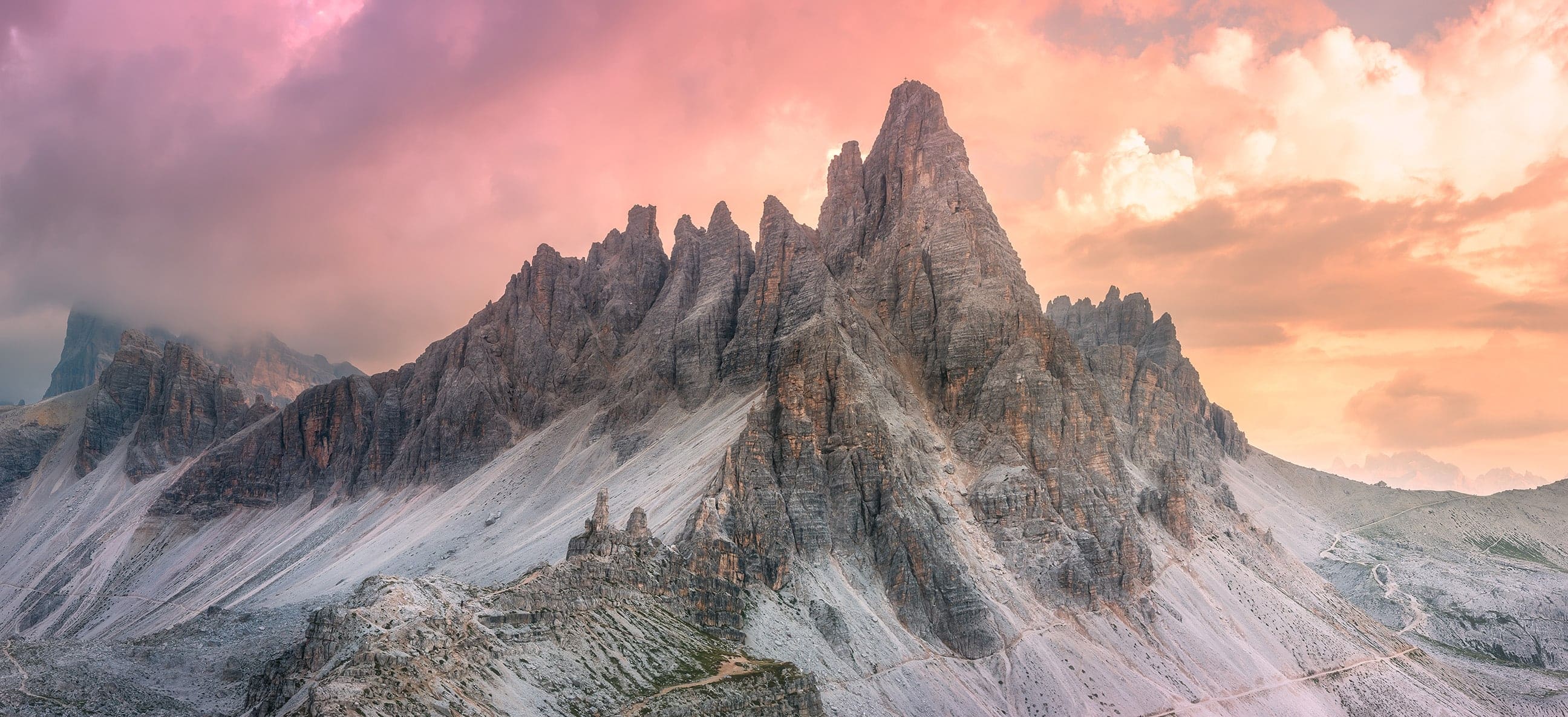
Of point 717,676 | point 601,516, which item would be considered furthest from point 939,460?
point 717,676

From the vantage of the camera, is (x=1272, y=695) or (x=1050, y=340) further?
(x=1050, y=340)

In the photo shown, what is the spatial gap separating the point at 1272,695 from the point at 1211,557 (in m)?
40.9

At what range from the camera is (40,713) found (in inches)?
3777

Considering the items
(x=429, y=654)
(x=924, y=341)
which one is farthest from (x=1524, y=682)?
(x=429, y=654)

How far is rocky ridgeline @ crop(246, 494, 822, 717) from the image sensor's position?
72.1 meters

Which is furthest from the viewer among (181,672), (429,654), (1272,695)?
(1272,695)

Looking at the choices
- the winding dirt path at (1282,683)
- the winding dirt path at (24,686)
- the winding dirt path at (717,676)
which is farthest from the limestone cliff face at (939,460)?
the winding dirt path at (24,686)

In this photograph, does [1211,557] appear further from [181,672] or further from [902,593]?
[181,672]

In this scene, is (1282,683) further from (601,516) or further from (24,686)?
(24,686)

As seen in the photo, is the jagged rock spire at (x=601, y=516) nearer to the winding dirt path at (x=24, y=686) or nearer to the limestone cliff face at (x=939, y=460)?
the limestone cliff face at (x=939, y=460)

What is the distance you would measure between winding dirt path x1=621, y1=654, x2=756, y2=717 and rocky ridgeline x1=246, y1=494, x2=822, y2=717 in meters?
0.18

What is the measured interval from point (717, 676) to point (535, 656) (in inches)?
793

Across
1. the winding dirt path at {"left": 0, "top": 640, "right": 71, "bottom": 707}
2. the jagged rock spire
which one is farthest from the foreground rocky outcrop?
the winding dirt path at {"left": 0, "top": 640, "right": 71, "bottom": 707}

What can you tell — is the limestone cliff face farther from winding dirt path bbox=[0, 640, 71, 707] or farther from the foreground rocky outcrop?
winding dirt path bbox=[0, 640, 71, 707]
